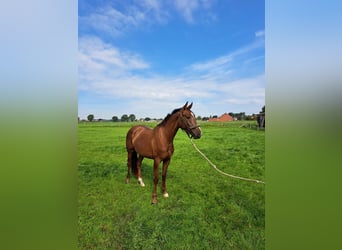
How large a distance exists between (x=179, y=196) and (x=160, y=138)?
1.71ft

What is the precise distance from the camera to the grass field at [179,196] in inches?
51.3

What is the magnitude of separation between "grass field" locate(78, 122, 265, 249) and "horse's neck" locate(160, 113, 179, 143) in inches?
7.7

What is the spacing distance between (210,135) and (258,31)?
0.86 meters

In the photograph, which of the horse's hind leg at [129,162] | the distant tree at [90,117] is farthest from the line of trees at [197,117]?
the horse's hind leg at [129,162]

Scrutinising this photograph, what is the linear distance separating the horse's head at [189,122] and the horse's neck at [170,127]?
0.21 feet

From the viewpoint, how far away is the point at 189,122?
4.50ft

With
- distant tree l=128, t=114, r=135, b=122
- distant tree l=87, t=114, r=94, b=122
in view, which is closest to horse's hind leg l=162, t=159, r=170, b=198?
distant tree l=128, t=114, r=135, b=122

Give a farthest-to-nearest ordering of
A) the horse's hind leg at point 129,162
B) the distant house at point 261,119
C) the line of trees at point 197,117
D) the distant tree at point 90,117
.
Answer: the horse's hind leg at point 129,162 < the distant tree at point 90,117 < the line of trees at point 197,117 < the distant house at point 261,119

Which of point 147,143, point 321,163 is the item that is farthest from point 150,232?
A: point 321,163

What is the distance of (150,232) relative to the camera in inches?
53.4

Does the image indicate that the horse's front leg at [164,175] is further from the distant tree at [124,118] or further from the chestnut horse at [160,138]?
the distant tree at [124,118]

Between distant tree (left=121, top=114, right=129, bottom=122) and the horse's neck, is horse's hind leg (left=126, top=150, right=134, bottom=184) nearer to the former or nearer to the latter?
distant tree (left=121, top=114, right=129, bottom=122)

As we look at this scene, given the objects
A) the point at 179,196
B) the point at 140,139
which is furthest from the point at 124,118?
the point at 179,196

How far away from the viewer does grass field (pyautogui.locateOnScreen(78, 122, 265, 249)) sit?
1304 millimetres
